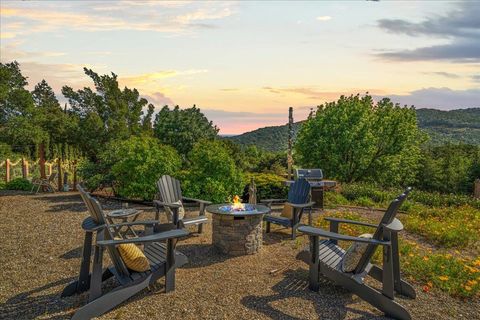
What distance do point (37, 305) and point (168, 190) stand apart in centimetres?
321

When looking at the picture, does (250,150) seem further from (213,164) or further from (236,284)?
(236,284)

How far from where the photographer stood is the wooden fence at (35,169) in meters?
13.8

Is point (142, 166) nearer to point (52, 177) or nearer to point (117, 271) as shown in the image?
point (52, 177)

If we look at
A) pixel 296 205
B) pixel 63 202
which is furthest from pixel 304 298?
pixel 63 202

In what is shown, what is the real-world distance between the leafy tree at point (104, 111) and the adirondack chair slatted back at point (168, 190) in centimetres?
787

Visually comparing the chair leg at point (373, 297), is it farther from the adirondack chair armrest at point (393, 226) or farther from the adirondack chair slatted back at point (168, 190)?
the adirondack chair slatted back at point (168, 190)

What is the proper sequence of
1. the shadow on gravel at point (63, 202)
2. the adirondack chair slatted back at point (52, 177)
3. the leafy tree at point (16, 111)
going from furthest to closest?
the leafy tree at point (16, 111), the adirondack chair slatted back at point (52, 177), the shadow on gravel at point (63, 202)

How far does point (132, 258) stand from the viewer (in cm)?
416

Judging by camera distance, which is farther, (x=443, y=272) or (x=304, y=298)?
(x=443, y=272)

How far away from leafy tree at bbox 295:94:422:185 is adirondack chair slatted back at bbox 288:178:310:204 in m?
12.9

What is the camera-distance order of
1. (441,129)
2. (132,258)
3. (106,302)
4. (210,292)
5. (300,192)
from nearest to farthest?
(106,302)
(132,258)
(210,292)
(300,192)
(441,129)

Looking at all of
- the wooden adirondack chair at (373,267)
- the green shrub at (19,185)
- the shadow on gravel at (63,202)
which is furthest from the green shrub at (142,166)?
the wooden adirondack chair at (373,267)

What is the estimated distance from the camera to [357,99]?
22.3 metres

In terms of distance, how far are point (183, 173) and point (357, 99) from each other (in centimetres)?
1503
